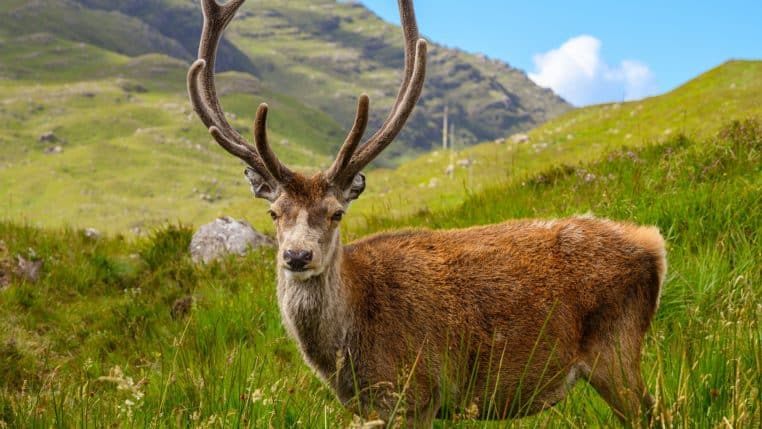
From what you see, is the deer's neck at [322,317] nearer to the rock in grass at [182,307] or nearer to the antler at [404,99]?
the antler at [404,99]

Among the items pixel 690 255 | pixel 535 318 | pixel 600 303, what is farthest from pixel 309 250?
pixel 690 255

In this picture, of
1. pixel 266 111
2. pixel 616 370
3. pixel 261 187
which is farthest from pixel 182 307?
pixel 616 370

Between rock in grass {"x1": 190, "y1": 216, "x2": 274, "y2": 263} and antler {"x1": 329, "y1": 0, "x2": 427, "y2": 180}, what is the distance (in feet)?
17.6

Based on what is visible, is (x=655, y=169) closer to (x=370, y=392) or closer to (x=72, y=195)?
(x=370, y=392)

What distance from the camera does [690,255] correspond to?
669cm

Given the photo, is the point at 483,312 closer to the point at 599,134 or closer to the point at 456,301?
the point at 456,301

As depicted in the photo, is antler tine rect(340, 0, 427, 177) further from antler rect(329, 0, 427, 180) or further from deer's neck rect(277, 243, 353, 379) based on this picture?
deer's neck rect(277, 243, 353, 379)

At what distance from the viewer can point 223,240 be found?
35.0 ft

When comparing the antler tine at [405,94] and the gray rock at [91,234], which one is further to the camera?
the gray rock at [91,234]

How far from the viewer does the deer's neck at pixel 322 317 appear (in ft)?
15.8

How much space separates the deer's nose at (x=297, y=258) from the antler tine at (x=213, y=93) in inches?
32.7

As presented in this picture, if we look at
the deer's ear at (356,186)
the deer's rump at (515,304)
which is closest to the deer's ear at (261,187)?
the deer's ear at (356,186)

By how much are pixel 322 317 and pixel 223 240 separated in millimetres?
6233

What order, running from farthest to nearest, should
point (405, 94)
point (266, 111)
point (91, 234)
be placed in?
point (91, 234), point (405, 94), point (266, 111)
